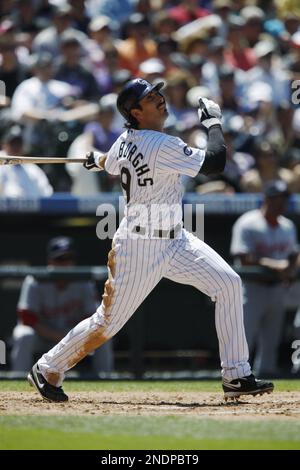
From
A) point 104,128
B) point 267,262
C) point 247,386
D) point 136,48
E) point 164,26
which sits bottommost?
point 247,386

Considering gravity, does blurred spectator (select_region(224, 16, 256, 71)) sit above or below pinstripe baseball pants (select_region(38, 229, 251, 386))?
above

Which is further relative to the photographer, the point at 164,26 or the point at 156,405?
the point at 164,26

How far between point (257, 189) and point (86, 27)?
347cm

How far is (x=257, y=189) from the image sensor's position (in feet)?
35.1

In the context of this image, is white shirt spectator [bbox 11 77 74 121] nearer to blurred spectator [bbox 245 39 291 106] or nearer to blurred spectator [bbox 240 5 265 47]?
blurred spectator [bbox 245 39 291 106]

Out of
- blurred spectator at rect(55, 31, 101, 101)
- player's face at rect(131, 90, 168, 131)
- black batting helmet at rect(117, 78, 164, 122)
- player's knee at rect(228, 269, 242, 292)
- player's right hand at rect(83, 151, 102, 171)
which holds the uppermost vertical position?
blurred spectator at rect(55, 31, 101, 101)

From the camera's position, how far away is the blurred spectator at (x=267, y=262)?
32.2 feet

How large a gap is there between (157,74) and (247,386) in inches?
216

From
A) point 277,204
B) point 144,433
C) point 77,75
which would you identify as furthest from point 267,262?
point 144,433

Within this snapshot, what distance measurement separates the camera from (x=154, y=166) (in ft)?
20.6

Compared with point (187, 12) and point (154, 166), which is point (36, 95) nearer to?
point (187, 12)

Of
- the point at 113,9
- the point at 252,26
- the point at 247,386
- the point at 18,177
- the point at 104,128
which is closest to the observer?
the point at 247,386

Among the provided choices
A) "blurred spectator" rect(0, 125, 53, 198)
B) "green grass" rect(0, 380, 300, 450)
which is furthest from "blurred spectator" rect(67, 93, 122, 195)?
"green grass" rect(0, 380, 300, 450)

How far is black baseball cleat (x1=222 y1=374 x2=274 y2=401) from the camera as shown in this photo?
6508 mm
